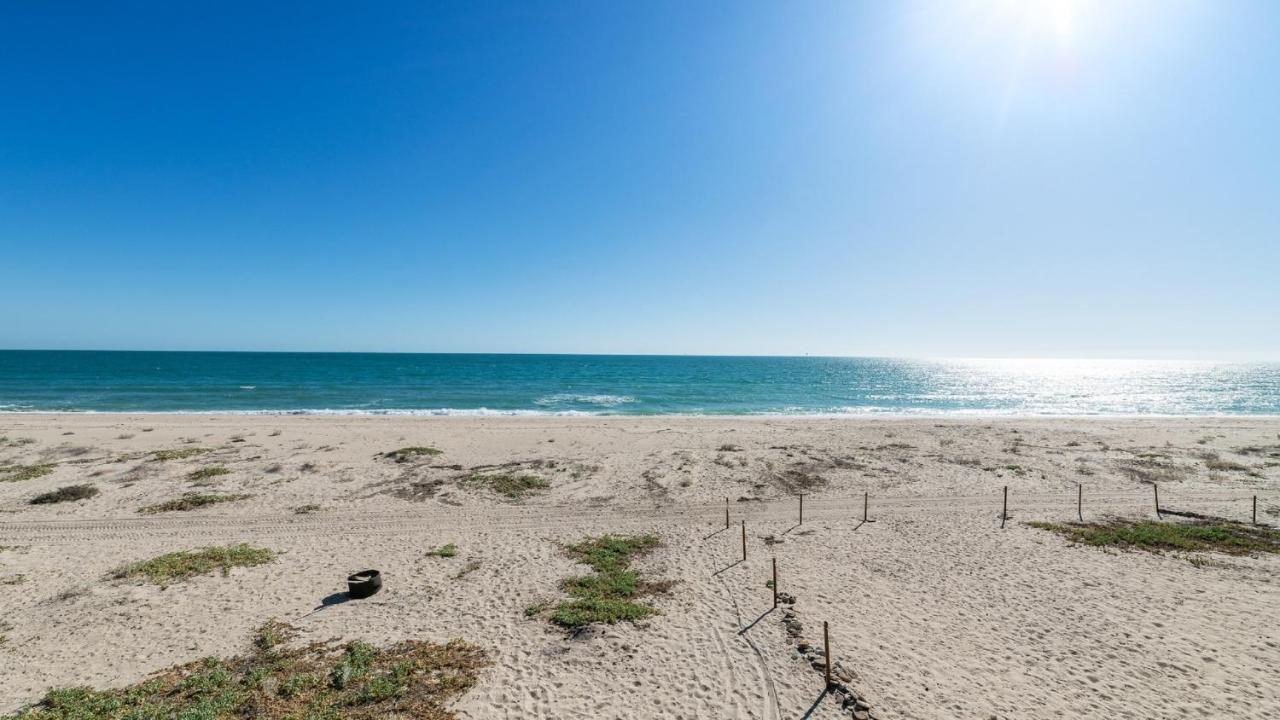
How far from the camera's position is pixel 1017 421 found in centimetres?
4388

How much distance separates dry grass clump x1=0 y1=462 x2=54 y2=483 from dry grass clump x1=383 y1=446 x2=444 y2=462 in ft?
46.3

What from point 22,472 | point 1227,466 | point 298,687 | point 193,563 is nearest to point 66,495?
point 22,472

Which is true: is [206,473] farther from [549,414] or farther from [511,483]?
[549,414]

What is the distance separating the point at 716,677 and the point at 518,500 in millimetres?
12889


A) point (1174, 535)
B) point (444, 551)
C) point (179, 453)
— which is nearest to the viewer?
point (444, 551)

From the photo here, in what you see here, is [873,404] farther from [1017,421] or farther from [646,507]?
[646,507]

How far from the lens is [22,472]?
22312mm

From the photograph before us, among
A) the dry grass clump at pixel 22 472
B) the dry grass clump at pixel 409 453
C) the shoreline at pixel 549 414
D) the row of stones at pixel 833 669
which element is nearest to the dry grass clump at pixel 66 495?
the dry grass clump at pixel 22 472

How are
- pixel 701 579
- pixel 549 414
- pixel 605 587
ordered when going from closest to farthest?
pixel 605 587
pixel 701 579
pixel 549 414

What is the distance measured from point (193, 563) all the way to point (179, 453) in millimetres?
17936

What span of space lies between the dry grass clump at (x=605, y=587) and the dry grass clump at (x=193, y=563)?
352 inches

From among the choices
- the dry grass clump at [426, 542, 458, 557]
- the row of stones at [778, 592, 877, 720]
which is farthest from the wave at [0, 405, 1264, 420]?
the row of stones at [778, 592, 877, 720]

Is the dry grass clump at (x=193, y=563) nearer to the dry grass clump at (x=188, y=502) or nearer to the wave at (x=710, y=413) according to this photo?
the dry grass clump at (x=188, y=502)

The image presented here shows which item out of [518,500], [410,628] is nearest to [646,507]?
[518,500]
